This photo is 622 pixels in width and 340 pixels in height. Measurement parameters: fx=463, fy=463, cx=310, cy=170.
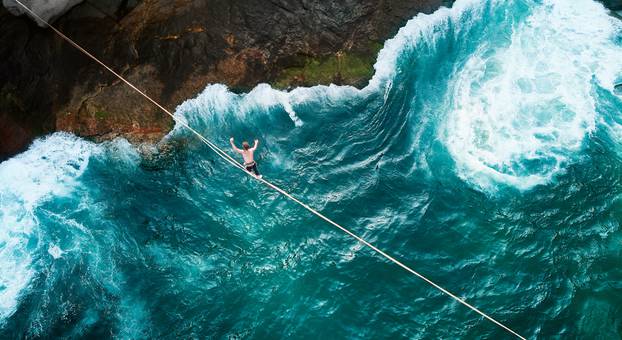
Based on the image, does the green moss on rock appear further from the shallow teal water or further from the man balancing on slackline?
the man balancing on slackline

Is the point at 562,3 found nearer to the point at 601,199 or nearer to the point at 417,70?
the point at 417,70

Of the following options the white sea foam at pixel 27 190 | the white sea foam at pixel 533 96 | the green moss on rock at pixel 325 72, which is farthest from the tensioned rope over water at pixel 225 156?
the white sea foam at pixel 533 96

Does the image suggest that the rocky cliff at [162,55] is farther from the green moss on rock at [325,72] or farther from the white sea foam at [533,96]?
the white sea foam at [533,96]

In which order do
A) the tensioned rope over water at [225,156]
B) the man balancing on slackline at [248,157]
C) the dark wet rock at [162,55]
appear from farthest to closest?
the dark wet rock at [162,55], the man balancing on slackline at [248,157], the tensioned rope over water at [225,156]

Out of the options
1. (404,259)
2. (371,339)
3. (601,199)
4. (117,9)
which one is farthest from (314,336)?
(117,9)

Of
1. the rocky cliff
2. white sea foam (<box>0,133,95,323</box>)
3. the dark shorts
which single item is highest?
the rocky cliff

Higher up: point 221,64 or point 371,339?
point 221,64

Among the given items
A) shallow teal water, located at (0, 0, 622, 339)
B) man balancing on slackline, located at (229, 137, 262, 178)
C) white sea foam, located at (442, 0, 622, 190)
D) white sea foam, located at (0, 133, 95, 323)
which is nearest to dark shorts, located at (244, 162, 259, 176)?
man balancing on slackline, located at (229, 137, 262, 178)
